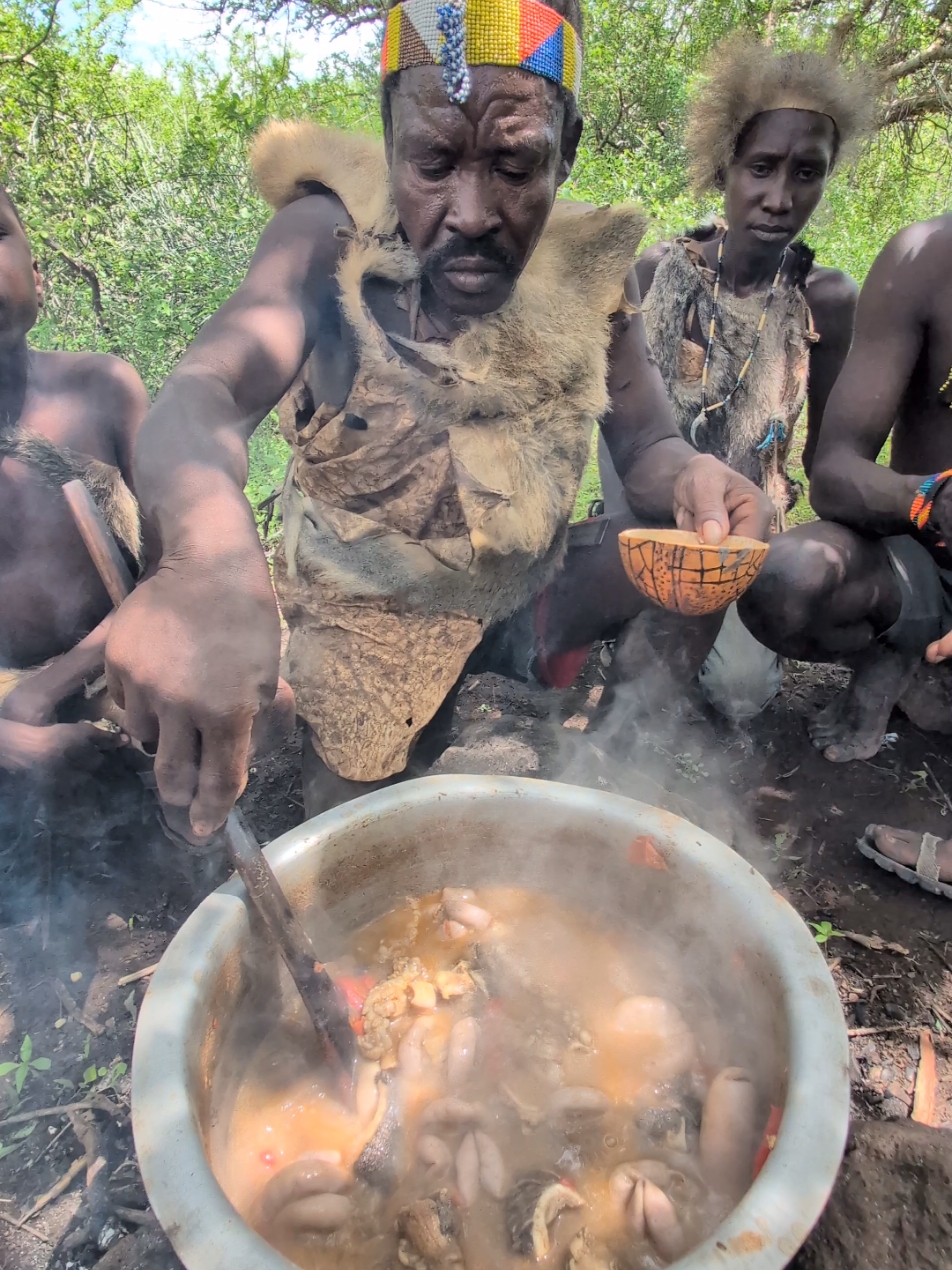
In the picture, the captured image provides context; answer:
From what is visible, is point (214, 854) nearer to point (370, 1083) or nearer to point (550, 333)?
point (370, 1083)

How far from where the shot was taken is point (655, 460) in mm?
2215

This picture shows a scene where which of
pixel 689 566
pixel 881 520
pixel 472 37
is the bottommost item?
pixel 881 520

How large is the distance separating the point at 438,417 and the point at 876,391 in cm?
157

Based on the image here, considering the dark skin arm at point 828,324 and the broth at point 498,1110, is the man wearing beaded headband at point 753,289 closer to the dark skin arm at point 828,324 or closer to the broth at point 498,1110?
the dark skin arm at point 828,324

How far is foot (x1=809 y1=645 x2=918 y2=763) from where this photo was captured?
2732 millimetres

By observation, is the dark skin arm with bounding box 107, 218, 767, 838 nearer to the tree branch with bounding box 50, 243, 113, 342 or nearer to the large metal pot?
the large metal pot

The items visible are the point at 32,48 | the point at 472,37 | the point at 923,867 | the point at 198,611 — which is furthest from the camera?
the point at 32,48

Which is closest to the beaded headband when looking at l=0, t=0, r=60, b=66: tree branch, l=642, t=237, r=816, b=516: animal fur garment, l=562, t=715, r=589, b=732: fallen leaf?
l=642, t=237, r=816, b=516: animal fur garment

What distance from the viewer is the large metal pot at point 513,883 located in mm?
958

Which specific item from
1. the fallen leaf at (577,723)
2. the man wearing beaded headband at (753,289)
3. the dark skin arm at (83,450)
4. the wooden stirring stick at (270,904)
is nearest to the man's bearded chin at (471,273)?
the wooden stirring stick at (270,904)

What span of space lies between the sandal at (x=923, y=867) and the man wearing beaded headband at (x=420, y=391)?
3.69ft

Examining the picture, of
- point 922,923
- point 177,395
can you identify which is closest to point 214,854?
point 177,395

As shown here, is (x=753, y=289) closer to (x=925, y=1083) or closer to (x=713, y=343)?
(x=713, y=343)

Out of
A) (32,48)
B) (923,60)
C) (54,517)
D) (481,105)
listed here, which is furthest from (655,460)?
(923,60)
